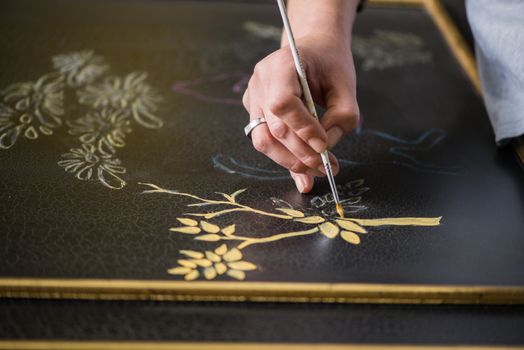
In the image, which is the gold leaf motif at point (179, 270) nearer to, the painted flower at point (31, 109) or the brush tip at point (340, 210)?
the brush tip at point (340, 210)

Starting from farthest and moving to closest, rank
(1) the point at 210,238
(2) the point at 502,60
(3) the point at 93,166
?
1. (2) the point at 502,60
2. (3) the point at 93,166
3. (1) the point at 210,238

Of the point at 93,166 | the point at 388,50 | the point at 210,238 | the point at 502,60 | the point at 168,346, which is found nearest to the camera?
the point at 168,346

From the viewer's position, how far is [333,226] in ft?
2.23

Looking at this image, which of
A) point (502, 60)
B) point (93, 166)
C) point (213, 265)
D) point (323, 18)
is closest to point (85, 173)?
point (93, 166)

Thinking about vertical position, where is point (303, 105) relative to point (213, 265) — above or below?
above

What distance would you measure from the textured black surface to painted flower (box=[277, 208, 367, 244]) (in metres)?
0.09

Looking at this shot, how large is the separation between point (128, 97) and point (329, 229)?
15.2 inches

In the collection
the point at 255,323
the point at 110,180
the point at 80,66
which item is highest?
the point at 80,66

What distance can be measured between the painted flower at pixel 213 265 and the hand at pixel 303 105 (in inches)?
5.3

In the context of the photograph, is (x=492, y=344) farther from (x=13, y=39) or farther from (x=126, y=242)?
(x=13, y=39)

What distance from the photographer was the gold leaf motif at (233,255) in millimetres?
623

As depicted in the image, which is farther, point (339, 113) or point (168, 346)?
point (339, 113)

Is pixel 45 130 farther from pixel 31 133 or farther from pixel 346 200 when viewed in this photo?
pixel 346 200

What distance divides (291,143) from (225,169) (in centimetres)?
11
